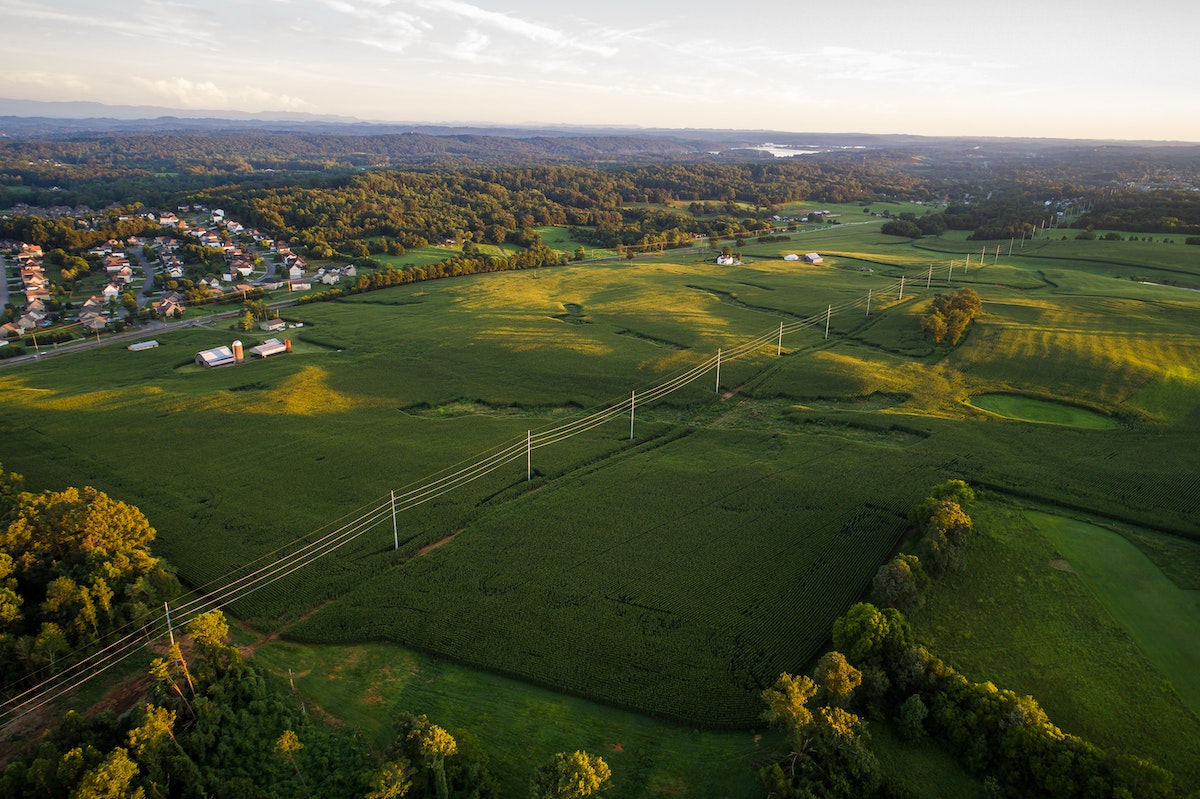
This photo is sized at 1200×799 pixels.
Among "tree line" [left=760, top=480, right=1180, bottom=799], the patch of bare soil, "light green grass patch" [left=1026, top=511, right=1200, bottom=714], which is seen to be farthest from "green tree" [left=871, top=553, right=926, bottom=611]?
the patch of bare soil

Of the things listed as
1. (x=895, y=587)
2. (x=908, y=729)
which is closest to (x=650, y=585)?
(x=895, y=587)

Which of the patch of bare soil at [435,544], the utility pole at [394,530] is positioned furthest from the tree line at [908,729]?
the utility pole at [394,530]

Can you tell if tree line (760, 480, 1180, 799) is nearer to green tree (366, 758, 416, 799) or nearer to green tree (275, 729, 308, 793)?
green tree (366, 758, 416, 799)

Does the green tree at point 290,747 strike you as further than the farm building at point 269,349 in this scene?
No

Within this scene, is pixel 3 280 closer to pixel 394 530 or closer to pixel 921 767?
pixel 394 530

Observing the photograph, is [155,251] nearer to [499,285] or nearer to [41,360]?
[41,360]

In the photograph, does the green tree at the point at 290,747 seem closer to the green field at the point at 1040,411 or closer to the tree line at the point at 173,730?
the tree line at the point at 173,730
